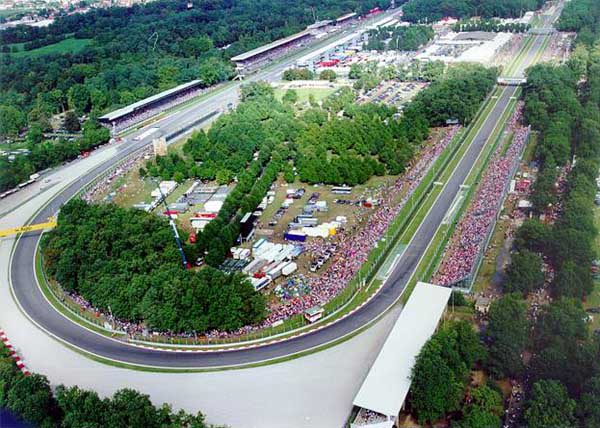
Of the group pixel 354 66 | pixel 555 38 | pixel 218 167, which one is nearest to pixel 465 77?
pixel 354 66

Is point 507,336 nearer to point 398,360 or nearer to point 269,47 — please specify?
point 398,360

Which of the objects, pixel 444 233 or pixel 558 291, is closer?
pixel 558 291

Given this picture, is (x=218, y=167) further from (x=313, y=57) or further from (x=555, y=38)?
(x=555, y=38)

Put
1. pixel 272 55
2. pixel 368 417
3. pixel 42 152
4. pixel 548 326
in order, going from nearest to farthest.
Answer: pixel 368 417
pixel 548 326
pixel 42 152
pixel 272 55

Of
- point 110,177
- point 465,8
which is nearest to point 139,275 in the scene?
point 110,177

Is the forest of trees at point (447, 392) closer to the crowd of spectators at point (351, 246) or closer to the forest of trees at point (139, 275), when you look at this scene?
the crowd of spectators at point (351, 246)

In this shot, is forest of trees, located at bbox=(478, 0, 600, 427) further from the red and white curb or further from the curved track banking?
the red and white curb
